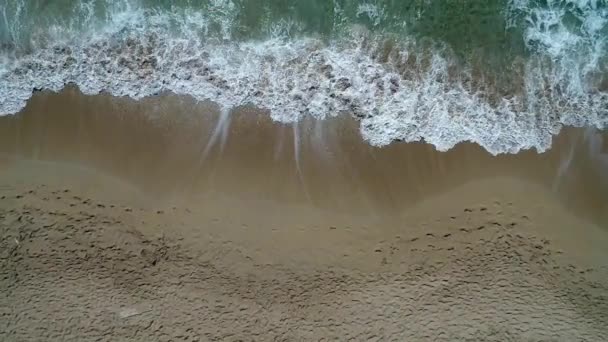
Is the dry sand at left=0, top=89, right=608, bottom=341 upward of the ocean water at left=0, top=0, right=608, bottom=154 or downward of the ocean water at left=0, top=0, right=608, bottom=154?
downward

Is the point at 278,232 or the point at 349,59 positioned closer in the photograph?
the point at 278,232

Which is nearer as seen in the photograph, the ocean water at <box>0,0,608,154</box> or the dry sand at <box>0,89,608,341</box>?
the dry sand at <box>0,89,608,341</box>

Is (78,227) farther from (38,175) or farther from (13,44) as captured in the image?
(13,44)

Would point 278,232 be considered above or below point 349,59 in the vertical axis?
below

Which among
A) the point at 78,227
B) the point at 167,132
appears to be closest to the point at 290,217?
the point at 167,132
